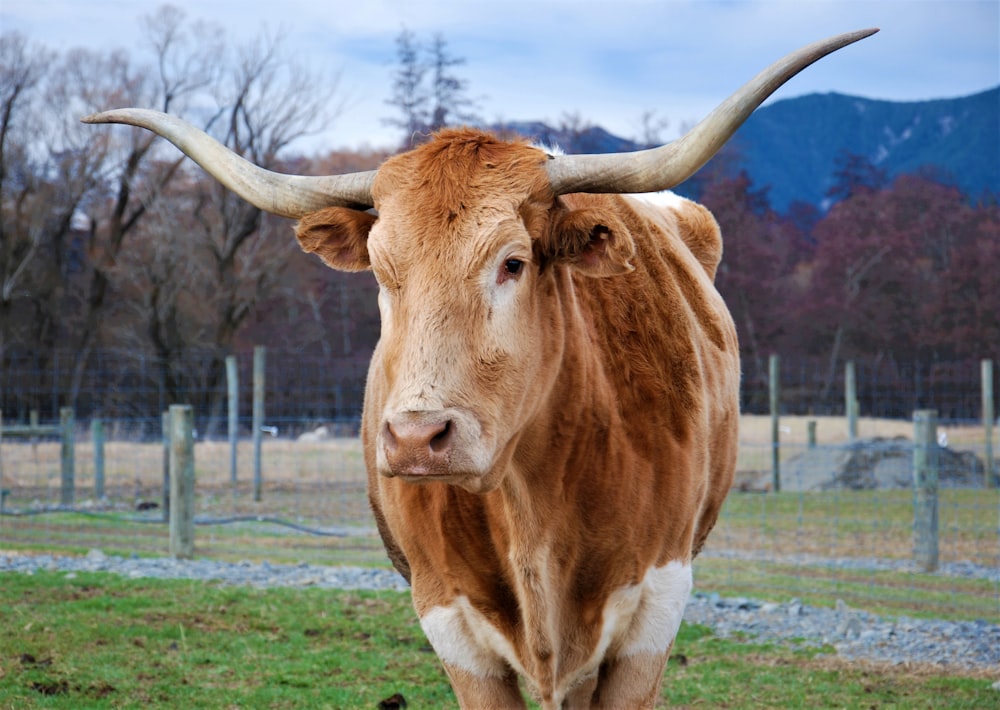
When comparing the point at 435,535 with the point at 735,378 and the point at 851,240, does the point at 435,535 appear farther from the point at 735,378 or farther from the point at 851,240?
the point at 851,240

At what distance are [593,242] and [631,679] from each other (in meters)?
1.67

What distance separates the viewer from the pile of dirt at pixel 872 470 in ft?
A: 56.6

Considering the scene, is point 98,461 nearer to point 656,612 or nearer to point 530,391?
point 656,612

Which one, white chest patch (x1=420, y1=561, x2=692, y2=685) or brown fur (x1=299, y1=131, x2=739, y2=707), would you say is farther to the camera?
white chest patch (x1=420, y1=561, x2=692, y2=685)

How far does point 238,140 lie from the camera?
33.1 meters

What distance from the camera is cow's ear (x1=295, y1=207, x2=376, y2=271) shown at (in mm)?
3498

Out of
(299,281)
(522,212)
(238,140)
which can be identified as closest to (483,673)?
(522,212)

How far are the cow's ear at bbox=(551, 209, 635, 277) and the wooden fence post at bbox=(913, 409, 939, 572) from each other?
7.89m

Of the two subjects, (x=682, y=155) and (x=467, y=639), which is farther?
(x=467, y=639)

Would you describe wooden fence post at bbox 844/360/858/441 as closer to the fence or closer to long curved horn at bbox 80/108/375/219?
the fence

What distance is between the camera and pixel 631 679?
392 cm

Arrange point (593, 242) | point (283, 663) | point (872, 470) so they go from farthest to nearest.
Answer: point (872, 470) < point (283, 663) < point (593, 242)

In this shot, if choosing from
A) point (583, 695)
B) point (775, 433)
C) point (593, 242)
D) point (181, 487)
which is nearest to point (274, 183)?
point (593, 242)

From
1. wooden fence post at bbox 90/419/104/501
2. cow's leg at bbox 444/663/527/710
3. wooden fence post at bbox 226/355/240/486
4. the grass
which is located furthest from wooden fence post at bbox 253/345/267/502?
cow's leg at bbox 444/663/527/710
